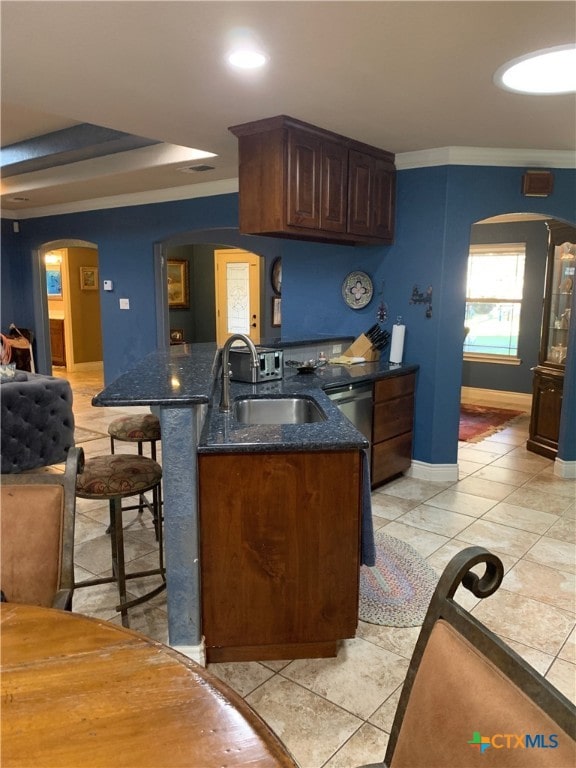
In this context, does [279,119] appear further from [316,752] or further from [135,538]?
[316,752]

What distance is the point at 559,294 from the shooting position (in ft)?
15.7

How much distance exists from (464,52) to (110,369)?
5.95m

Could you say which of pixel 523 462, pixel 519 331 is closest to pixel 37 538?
pixel 523 462

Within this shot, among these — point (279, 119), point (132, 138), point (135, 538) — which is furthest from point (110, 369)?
point (279, 119)

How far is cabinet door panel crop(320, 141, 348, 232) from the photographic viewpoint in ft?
11.6

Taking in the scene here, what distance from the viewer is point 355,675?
2.11 metres

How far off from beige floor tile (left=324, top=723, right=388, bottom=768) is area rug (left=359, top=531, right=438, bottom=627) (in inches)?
25.3

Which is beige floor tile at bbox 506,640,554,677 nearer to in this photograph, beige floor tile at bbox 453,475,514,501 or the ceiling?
beige floor tile at bbox 453,475,514,501

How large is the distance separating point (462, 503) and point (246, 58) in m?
3.09

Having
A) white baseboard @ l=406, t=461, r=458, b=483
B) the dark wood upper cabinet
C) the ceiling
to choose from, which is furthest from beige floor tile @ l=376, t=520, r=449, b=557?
the ceiling

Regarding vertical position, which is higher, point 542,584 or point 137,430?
point 137,430

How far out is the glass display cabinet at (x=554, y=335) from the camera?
15.3 feet

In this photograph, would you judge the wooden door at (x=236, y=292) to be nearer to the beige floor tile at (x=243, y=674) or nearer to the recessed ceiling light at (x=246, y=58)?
the recessed ceiling light at (x=246, y=58)

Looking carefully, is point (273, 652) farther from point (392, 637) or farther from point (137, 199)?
point (137, 199)
